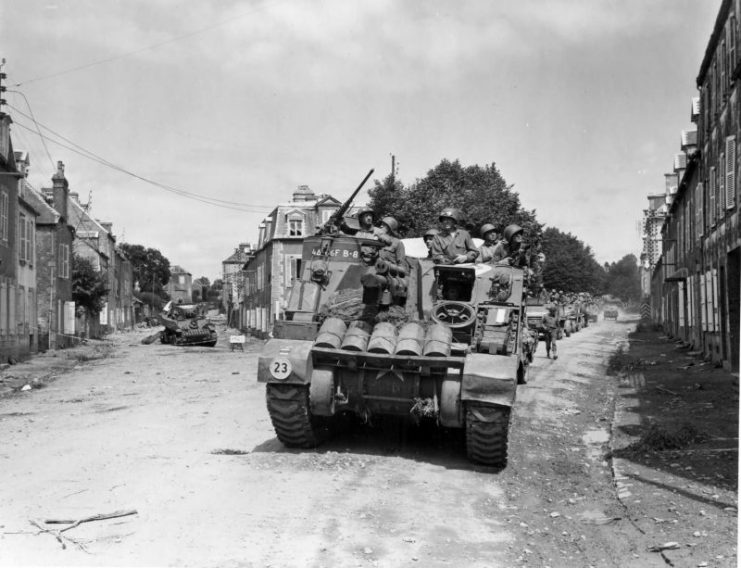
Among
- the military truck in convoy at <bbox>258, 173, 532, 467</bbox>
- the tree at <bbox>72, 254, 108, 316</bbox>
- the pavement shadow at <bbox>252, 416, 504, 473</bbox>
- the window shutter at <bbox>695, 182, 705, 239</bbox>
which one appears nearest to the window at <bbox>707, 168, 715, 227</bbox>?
the window shutter at <bbox>695, 182, 705, 239</bbox>

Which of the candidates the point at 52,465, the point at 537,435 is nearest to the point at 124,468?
the point at 52,465

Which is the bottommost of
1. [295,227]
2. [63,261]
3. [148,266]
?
[63,261]

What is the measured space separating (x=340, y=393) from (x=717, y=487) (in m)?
3.81

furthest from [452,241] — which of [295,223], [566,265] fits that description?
[566,265]

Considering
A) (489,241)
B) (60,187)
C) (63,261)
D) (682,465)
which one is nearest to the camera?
(682,465)

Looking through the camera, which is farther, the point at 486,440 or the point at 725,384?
the point at 725,384

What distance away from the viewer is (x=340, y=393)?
8336 millimetres

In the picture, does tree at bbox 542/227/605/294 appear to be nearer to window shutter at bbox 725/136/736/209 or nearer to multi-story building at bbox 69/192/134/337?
multi-story building at bbox 69/192/134/337

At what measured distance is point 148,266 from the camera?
10456cm

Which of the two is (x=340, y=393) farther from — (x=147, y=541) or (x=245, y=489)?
(x=147, y=541)

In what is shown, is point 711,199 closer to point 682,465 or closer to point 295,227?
point 682,465

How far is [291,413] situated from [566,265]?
57495mm

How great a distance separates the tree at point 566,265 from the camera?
61.3 meters

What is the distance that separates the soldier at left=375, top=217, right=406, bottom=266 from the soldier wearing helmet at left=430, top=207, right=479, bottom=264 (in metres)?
0.90
